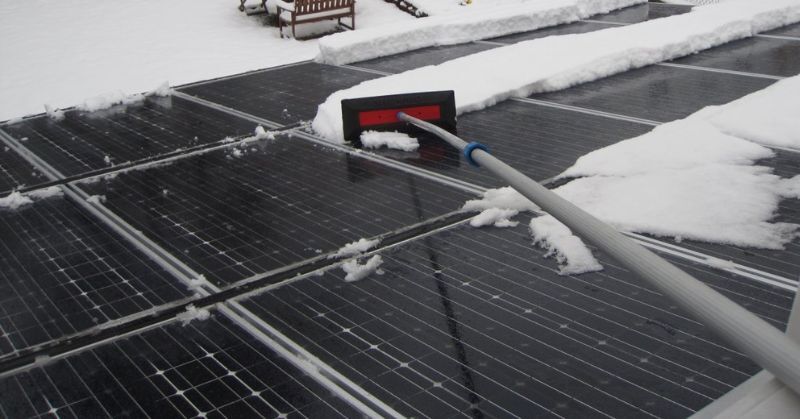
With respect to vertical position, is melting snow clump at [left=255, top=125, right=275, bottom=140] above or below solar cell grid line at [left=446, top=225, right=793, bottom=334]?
below

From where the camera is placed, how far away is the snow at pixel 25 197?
11.0 feet

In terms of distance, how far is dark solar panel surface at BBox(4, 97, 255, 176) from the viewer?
396 cm

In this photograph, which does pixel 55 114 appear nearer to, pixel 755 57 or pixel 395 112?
pixel 395 112

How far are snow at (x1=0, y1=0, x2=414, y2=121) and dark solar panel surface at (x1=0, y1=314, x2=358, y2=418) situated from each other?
22.9 ft

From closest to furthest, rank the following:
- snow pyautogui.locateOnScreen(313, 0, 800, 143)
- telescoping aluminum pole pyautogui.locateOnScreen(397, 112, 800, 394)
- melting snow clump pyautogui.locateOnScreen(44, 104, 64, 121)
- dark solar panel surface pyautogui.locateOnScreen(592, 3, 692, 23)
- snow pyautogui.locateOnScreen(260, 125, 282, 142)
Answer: telescoping aluminum pole pyautogui.locateOnScreen(397, 112, 800, 394), snow pyautogui.locateOnScreen(260, 125, 282, 142), snow pyautogui.locateOnScreen(313, 0, 800, 143), melting snow clump pyautogui.locateOnScreen(44, 104, 64, 121), dark solar panel surface pyautogui.locateOnScreen(592, 3, 692, 23)

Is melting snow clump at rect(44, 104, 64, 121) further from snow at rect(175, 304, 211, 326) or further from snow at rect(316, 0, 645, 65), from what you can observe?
snow at rect(175, 304, 211, 326)

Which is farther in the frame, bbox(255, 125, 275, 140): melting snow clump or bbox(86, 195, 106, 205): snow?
bbox(255, 125, 275, 140): melting snow clump

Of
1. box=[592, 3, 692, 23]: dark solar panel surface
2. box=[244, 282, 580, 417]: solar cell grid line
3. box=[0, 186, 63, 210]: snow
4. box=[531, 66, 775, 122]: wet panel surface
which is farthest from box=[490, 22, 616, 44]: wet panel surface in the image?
box=[244, 282, 580, 417]: solar cell grid line

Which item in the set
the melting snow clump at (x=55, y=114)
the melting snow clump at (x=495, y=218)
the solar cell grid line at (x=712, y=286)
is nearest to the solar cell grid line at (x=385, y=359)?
the solar cell grid line at (x=712, y=286)

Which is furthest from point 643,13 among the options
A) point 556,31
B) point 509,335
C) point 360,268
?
point 509,335

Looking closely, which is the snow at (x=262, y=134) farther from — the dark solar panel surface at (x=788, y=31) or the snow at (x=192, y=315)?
the dark solar panel surface at (x=788, y=31)

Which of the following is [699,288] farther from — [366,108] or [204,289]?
[366,108]

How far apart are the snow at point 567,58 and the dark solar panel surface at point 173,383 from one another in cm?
191

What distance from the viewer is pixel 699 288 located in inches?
56.1
